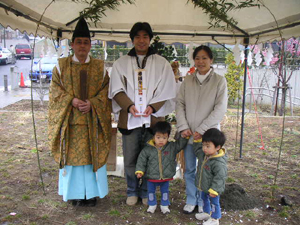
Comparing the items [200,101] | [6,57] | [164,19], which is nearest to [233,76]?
[164,19]

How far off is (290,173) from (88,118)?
334 cm

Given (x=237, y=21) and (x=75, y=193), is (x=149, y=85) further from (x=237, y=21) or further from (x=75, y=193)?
(x=237, y=21)

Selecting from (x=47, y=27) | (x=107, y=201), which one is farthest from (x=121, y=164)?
(x=47, y=27)

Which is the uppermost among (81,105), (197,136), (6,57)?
(6,57)

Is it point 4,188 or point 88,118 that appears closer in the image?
point 88,118

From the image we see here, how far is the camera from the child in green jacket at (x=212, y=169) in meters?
2.55

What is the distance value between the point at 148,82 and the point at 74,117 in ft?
2.77

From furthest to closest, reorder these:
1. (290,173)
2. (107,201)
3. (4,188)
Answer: (290,173) → (4,188) → (107,201)

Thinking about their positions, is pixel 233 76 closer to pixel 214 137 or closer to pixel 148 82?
pixel 148 82

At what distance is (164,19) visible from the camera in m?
4.29

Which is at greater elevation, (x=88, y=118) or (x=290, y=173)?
(x=88, y=118)

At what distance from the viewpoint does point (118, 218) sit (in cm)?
300

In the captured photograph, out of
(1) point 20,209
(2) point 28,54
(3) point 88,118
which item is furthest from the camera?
(2) point 28,54

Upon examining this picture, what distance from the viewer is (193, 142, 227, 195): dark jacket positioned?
2543 millimetres
